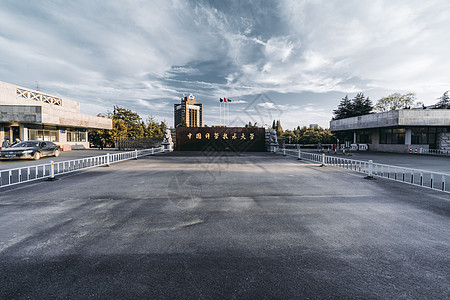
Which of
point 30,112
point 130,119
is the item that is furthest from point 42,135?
point 130,119

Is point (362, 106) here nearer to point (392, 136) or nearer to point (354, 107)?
point (354, 107)

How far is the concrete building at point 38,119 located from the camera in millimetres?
23109

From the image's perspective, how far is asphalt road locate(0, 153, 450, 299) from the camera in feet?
7.66

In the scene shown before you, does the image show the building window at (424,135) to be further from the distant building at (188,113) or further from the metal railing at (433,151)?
the distant building at (188,113)

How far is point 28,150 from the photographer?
50.5 feet

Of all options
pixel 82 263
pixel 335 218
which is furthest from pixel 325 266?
pixel 82 263

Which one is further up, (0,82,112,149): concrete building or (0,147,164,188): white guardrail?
(0,82,112,149): concrete building

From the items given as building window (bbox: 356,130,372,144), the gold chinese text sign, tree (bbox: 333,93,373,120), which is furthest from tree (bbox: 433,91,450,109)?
the gold chinese text sign

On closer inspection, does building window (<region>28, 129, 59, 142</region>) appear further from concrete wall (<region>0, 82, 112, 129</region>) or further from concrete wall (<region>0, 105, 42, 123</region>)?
concrete wall (<region>0, 105, 42, 123</region>)

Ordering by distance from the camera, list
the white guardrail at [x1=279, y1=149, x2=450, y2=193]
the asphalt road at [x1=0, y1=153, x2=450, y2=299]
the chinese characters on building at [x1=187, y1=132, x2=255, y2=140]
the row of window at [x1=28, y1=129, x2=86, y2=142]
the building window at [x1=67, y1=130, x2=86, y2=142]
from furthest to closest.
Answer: the building window at [x1=67, y1=130, x2=86, y2=142]
the chinese characters on building at [x1=187, y1=132, x2=255, y2=140]
the row of window at [x1=28, y1=129, x2=86, y2=142]
the white guardrail at [x1=279, y1=149, x2=450, y2=193]
the asphalt road at [x1=0, y1=153, x2=450, y2=299]

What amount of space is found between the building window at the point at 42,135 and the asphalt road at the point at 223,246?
28048 mm

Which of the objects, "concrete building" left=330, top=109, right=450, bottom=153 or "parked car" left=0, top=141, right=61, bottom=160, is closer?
"parked car" left=0, top=141, right=61, bottom=160

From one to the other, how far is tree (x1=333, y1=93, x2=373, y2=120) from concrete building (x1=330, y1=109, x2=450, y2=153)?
22.1 meters

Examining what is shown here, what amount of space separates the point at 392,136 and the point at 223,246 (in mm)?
35547
